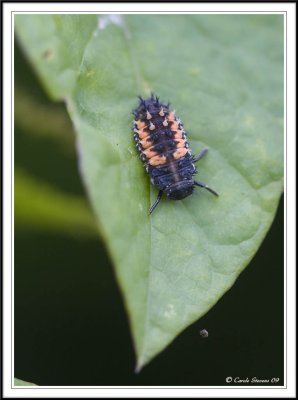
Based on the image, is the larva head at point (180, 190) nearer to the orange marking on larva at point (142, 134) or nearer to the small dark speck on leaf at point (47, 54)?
the orange marking on larva at point (142, 134)

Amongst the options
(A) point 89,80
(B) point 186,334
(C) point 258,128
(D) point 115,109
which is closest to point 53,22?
(A) point 89,80

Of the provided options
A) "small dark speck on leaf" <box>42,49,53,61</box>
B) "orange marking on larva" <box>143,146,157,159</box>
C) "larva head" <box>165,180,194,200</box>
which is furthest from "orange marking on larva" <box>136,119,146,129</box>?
"small dark speck on leaf" <box>42,49,53,61</box>

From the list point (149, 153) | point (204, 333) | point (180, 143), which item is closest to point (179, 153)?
point (180, 143)

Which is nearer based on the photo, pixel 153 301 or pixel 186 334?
pixel 153 301

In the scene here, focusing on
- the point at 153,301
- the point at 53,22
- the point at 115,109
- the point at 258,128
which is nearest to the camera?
the point at 153,301

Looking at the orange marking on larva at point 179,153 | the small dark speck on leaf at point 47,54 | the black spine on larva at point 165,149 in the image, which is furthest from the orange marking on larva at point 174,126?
the small dark speck on leaf at point 47,54

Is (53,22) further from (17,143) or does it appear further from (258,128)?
(258,128)

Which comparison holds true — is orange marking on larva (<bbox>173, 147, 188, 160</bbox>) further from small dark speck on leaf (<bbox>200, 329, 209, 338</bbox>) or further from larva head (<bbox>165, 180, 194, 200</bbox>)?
small dark speck on leaf (<bbox>200, 329, 209, 338</bbox>)
